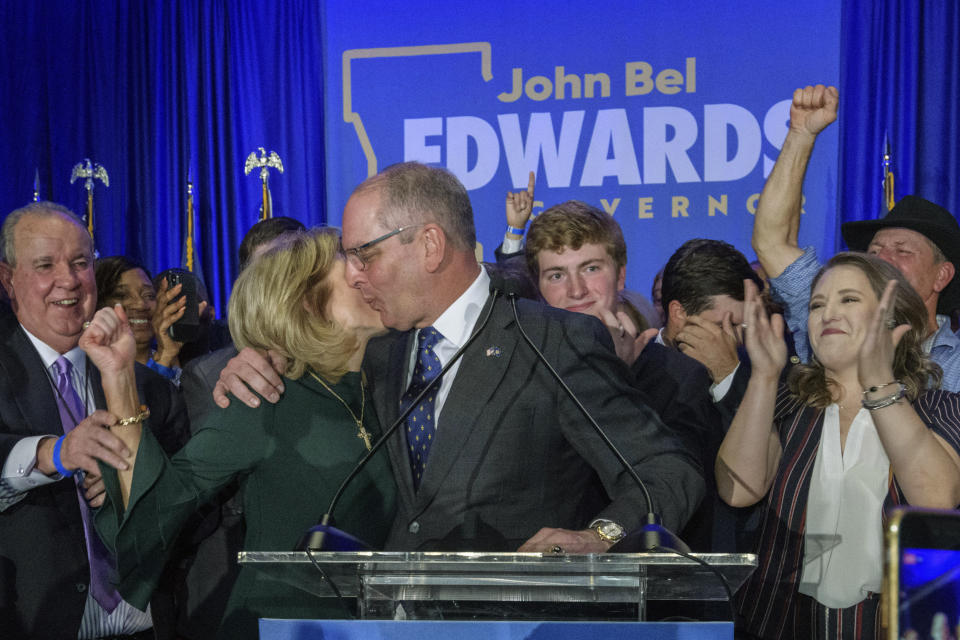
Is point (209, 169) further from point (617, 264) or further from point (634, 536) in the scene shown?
point (634, 536)

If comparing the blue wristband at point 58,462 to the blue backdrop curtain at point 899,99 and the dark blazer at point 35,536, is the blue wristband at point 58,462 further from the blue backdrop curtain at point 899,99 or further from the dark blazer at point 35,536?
the blue backdrop curtain at point 899,99

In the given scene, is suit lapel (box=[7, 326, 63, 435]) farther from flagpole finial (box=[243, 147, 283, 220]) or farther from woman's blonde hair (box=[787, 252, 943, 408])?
flagpole finial (box=[243, 147, 283, 220])

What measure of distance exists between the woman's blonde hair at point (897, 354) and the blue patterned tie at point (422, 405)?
878 mm

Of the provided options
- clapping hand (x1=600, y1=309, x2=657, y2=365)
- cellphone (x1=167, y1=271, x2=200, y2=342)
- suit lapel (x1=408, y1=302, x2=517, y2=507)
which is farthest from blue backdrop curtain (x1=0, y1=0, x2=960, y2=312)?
suit lapel (x1=408, y1=302, x2=517, y2=507)

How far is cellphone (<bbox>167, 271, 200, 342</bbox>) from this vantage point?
4273mm

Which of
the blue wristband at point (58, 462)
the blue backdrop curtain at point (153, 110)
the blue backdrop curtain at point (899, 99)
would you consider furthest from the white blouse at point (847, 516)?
the blue backdrop curtain at point (153, 110)

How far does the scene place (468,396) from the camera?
2262 millimetres

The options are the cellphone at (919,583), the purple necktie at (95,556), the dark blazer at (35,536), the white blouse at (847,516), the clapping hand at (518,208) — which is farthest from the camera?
the clapping hand at (518,208)

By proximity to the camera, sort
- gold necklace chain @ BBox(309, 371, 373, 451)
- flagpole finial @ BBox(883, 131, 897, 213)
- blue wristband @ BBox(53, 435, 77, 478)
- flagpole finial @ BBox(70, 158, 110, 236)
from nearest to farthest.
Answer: gold necklace chain @ BBox(309, 371, 373, 451)
blue wristband @ BBox(53, 435, 77, 478)
flagpole finial @ BBox(883, 131, 897, 213)
flagpole finial @ BBox(70, 158, 110, 236)

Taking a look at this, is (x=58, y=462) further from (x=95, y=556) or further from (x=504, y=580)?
(x=504, y=580)

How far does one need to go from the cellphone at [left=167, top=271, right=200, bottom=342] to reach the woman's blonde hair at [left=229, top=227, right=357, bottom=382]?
184 centimetres

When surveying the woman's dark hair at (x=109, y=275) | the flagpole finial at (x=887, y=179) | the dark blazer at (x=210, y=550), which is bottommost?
the dark blazer at (x=210, y=550)

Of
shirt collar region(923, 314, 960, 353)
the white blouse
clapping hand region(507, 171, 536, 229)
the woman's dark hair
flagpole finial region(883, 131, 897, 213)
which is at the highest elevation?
flagpole finial region(883, 131, 897, 213)

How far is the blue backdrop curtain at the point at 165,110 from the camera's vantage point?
6457 mm
